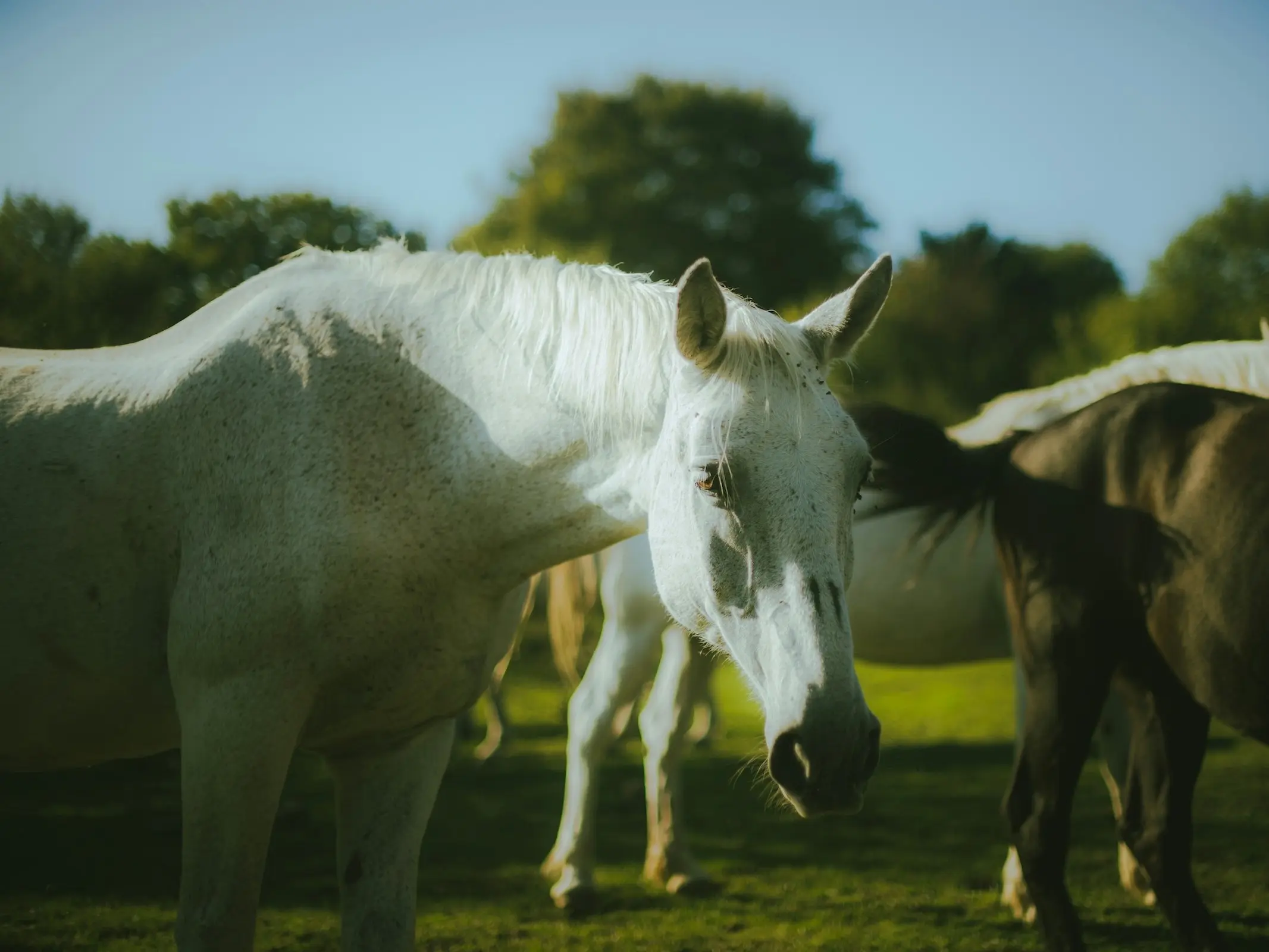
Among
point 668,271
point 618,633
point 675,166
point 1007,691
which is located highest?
point 675,166

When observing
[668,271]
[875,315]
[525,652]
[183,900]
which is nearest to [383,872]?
[183,900]

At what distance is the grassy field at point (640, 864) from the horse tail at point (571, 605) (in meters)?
0.88

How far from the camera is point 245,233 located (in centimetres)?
399

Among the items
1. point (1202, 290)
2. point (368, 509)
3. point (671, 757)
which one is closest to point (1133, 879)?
point (671, 757)

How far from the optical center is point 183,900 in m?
2.05

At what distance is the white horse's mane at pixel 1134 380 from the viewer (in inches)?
172

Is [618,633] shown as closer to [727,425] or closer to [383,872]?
[383,872]

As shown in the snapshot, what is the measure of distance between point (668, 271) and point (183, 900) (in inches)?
870

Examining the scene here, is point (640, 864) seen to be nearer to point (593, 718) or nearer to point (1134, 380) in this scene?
point (593, 718)

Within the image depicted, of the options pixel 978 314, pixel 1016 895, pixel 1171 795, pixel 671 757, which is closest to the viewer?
pixel 1171 795

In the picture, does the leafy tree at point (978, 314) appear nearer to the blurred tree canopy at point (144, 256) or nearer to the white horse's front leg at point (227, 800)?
the blurred tree canopy at point (144, 256)

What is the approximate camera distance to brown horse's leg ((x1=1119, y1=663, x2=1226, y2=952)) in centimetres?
341

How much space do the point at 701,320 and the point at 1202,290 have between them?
1701 cm

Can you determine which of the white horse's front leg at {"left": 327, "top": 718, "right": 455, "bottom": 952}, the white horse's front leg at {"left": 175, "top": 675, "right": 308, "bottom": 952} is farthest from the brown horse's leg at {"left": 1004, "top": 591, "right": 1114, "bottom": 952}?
the white horse's front leg at {"left": 175, "top": 675, "right": 308, "bottom": 952}
